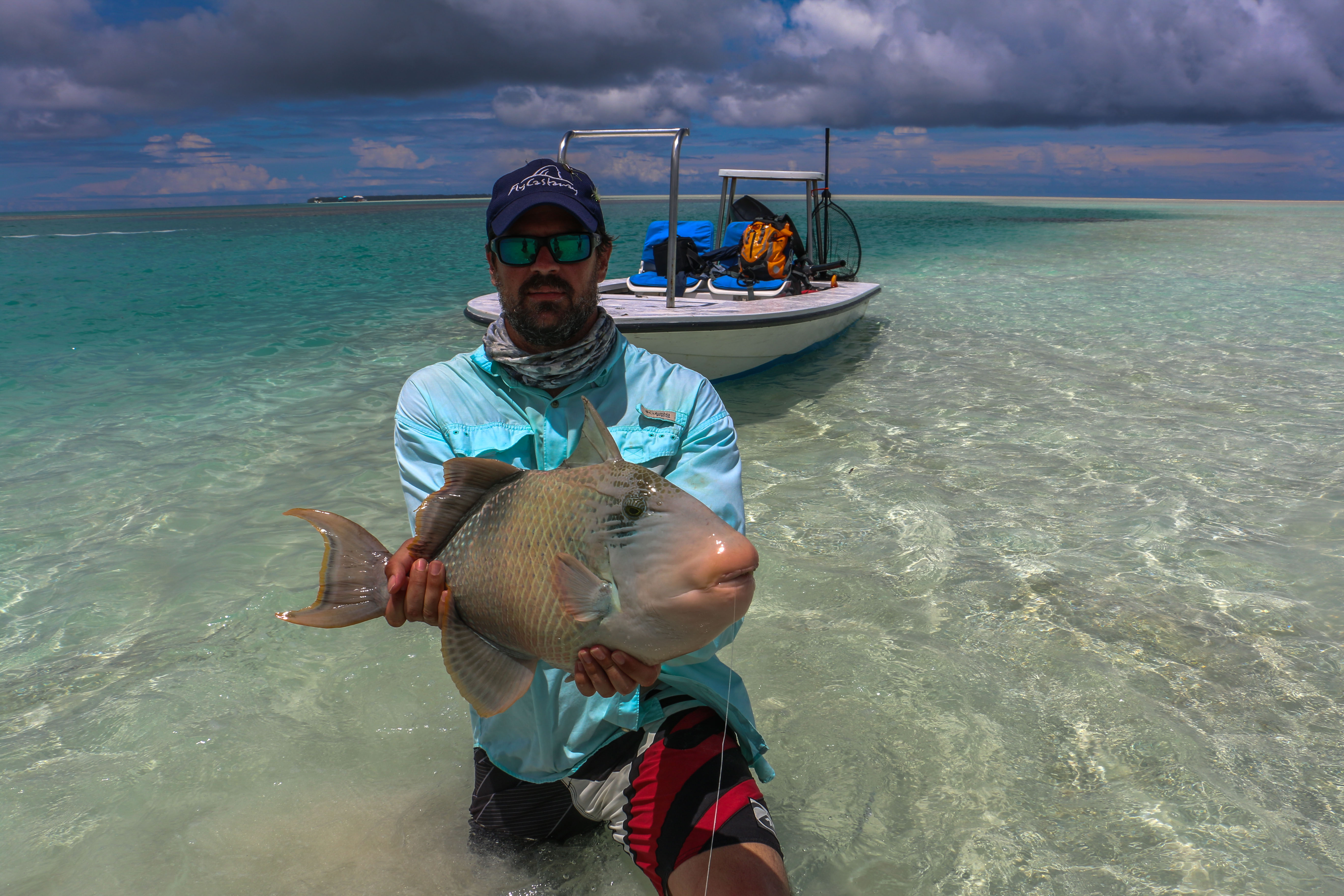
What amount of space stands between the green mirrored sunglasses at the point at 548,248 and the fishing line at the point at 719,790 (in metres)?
1.20

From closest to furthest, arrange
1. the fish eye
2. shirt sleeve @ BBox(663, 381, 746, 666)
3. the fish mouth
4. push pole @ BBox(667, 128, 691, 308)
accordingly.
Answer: the fish mouth < the fish eye < shirt sleeve @ BBox(663, 381, 746, 666) < push pole @ BBox(667, 128, 691, 308)

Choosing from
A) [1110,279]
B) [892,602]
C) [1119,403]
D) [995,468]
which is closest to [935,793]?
[892,602]

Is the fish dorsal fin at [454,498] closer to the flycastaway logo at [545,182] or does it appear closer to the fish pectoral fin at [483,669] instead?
→ the fish pectoral fin at [483,669]

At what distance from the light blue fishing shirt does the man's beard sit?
150mm

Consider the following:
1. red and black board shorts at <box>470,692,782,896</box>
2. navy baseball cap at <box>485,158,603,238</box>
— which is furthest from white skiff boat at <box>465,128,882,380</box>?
red and black board shorts at <box>470,692,782,896</box>

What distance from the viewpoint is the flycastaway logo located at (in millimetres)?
2398

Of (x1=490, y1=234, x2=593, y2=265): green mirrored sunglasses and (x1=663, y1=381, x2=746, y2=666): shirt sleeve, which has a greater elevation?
(x1=490, y1=234, x2=593, y2=265): green mirrored sunglasses

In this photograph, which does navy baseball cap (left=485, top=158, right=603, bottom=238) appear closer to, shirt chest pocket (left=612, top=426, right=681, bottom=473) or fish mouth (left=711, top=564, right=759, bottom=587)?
shirt chest pocket (left=612, top=426, right=681, bottom=473)

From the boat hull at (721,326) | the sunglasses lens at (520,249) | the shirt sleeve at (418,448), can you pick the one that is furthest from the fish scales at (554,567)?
the boat hull at (721,326)

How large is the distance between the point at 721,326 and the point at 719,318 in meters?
0.15

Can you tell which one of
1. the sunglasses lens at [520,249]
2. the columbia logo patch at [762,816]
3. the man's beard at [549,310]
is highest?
the sunglasses lens at [520,249]

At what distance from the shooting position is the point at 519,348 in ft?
8.23

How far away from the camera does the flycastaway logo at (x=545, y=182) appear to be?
94.4 inches

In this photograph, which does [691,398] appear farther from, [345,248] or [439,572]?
[345,248]
